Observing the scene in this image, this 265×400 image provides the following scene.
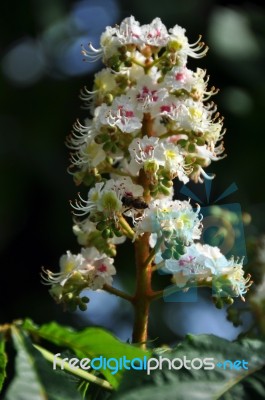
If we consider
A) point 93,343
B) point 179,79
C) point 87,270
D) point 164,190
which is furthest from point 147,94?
point 93,343

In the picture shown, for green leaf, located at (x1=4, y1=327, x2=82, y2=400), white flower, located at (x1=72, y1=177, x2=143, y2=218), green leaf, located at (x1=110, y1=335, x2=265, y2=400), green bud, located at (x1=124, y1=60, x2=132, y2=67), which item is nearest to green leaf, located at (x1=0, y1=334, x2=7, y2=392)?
green leaf, located at (x1=4, y1=327, x2=82, y2=400)

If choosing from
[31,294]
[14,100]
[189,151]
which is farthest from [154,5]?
[189,151]

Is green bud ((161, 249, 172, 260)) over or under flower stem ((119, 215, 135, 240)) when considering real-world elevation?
under

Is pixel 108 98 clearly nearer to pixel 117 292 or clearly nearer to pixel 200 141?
pixel 200 141

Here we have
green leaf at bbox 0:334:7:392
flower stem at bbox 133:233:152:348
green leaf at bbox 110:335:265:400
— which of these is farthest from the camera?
flower stem at bbox 133:233:152:348

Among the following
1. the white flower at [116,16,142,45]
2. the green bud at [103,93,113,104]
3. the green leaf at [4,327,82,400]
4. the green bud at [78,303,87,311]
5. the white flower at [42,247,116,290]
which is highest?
the white flower at [116,16,142,45]

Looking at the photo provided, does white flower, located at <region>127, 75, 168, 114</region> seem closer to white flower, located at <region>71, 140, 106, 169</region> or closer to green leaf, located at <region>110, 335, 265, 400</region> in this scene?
white flower, located at <region>71, 140, 106, 169</region>
